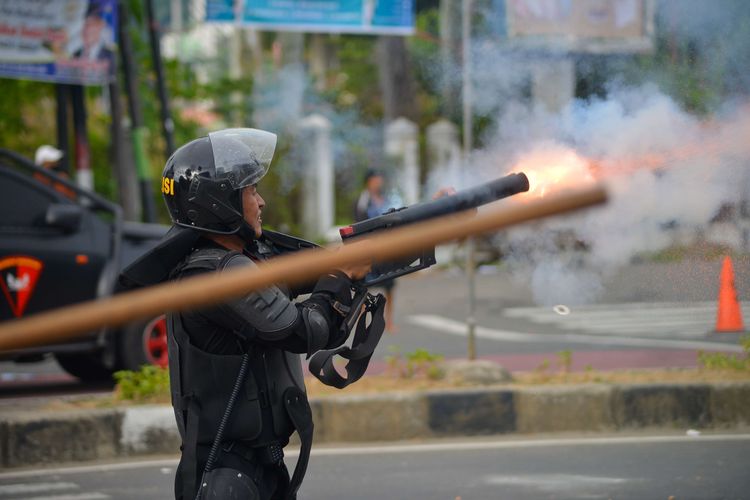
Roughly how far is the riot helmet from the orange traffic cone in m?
2.77

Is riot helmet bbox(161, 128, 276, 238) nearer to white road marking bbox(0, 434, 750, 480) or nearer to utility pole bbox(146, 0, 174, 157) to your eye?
white road marking bbox(0, 434, 750, 480)

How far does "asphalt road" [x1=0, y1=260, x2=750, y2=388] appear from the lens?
7.27 m

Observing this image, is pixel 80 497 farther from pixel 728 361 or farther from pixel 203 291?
pixel 728 361

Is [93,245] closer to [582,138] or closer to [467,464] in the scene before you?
[467,464]

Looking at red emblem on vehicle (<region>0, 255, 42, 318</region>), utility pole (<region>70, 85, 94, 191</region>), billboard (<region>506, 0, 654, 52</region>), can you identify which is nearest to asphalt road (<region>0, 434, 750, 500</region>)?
red emblem on vehicle (<region>0, 255, 42, 318</region>)

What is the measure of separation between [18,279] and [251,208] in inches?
217

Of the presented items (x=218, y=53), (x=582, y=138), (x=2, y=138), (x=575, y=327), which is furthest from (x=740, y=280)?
(x=218, y=53)

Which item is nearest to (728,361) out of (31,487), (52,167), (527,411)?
(527,411)

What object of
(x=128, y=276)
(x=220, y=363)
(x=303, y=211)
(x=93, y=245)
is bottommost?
(x=303, y=211)

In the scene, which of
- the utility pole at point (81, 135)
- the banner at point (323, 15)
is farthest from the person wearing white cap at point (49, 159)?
the banner at point (323, 15)

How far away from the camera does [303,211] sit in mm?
22781

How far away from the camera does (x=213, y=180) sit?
381 centimetres

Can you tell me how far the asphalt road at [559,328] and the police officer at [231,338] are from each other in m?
2.67

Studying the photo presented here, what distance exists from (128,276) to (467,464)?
3.51 m
